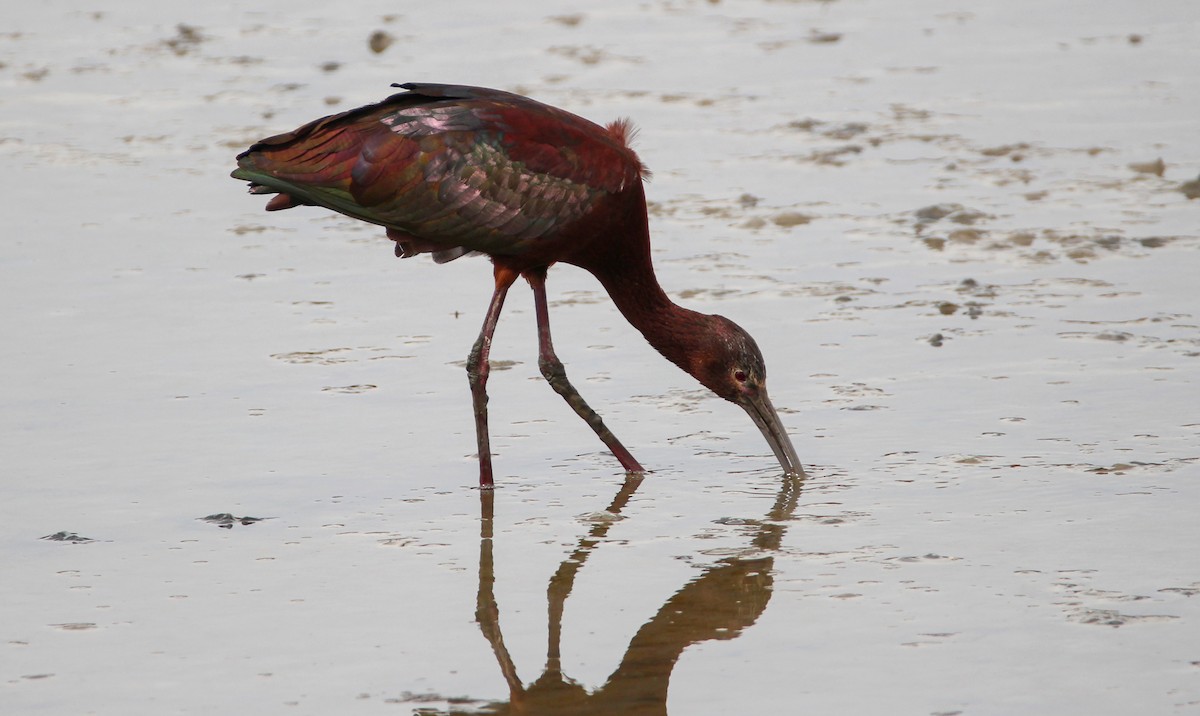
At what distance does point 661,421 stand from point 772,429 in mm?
703

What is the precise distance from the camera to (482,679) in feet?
16.0

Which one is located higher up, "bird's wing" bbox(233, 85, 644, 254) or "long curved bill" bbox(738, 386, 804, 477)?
"bird's wing" bbox(233, 85, 644, 254)

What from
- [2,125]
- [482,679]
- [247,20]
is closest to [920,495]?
[482,679]

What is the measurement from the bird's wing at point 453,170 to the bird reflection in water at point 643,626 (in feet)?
3.81

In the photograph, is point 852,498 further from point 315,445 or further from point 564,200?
point 315,445

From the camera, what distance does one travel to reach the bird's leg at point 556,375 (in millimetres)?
6879

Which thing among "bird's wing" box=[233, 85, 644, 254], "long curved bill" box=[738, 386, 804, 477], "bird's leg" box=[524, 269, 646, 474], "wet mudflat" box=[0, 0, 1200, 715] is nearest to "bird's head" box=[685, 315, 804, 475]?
"long curved bill" box=[738, 386, 804, 477]

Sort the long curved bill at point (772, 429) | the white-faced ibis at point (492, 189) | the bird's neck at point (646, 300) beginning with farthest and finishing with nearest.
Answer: the bird's neck at point (646, 300)
the white-faced ibis at point (492, 189)
the long curved bill at point (772, 429)

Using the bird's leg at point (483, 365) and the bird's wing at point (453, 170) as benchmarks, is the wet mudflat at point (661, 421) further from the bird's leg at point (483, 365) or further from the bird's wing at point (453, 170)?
the bird's wing at point (453, 170)

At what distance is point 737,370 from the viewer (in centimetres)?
691

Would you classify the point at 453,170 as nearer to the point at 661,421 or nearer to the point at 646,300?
the point at 646,300

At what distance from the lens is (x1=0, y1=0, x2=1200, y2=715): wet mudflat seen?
496 centimetres

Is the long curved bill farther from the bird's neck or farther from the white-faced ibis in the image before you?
the bird's neck

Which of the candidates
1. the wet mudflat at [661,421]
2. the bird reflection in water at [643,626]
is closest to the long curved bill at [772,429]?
the wet mudflat at [661,421]
